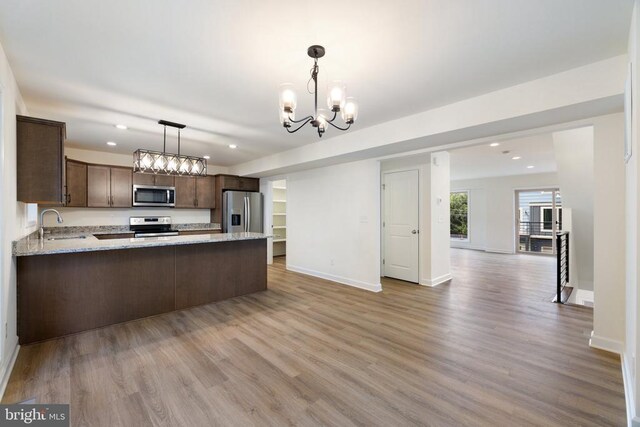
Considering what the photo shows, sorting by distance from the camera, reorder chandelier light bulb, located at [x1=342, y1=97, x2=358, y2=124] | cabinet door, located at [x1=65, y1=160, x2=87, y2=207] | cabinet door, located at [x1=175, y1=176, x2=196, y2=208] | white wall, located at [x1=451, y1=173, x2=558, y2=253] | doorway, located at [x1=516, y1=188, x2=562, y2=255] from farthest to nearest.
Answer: white wall, located at [x1=451, y1=173, x2=558, y2=253] → doorway, located at [x1=516, y1=188, x2=562, y2=255] → cabinet door, located at [x1=175, y1=176, x2=196, y2=208] → cabinet door, located at [x1=65, y1=160, x2=87, y2=207] → chandelier light bulb, located at [x1=342, y1=97, x2=358, y2=124]

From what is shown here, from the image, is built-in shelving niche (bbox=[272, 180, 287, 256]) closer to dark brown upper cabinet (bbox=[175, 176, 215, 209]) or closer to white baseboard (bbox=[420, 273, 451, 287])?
dark brown upper cabinet (bbox=[175, 176, 215, 209])

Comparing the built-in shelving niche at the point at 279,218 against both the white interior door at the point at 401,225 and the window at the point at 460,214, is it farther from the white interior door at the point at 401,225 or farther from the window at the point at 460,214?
the window at the point at 460,214

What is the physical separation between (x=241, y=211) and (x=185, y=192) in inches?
50.6

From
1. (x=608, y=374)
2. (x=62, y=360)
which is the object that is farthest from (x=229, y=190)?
(x=608, y=374)

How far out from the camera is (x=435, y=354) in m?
2.50

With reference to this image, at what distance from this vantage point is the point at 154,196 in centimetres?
578

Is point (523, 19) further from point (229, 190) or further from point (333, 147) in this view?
point (229, 190)

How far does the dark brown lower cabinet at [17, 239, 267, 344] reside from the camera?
2.71 meters

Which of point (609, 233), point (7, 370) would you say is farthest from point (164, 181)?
point (609, 233)

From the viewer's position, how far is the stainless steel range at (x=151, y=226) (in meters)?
5.68

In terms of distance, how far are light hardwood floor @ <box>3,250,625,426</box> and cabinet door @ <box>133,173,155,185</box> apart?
3.32m

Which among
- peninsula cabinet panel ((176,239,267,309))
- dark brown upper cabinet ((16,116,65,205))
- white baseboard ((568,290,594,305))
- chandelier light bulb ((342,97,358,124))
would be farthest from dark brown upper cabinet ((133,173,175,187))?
white baseboard ((568,290,594,305))

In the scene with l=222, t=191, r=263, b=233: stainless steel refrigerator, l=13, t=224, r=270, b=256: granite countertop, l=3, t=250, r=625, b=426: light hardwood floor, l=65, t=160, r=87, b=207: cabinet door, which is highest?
l=65, t=160, r=87, b=207: cabinet door

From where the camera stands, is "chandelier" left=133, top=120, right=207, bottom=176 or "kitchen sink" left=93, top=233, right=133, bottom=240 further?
"kitchen sink" left=93, top=233, right=133, bottom=240
